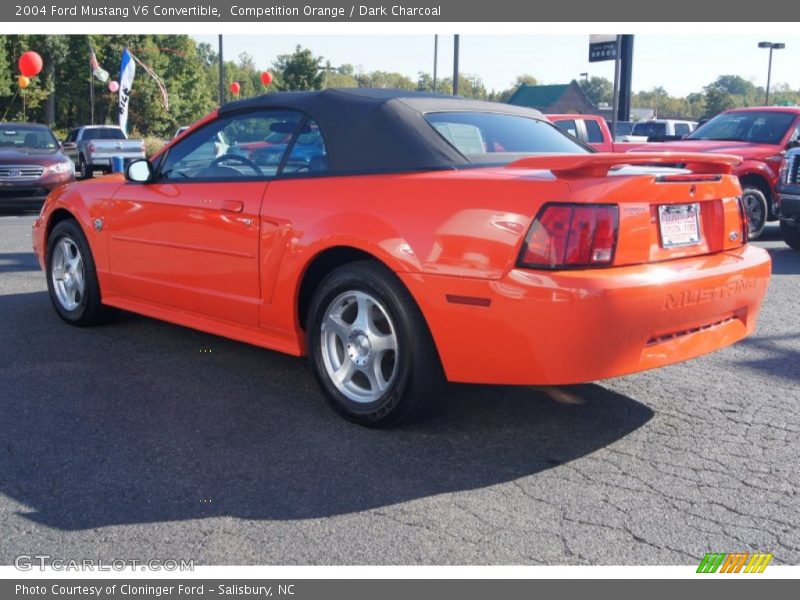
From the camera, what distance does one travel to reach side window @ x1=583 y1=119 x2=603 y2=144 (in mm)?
15560

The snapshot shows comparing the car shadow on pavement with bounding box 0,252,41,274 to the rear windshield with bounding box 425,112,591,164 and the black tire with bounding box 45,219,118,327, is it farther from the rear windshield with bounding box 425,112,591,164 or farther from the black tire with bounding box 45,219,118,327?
the rear windshield with bounding box 425,112,591,164

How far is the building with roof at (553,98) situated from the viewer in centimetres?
7321

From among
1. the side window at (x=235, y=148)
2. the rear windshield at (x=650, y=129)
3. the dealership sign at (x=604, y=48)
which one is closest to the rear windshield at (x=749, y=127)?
the side window at (x=235, y=148)

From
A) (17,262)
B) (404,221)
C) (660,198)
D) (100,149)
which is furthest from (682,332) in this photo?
(100,149)

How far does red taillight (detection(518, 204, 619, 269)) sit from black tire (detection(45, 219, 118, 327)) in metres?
3.39

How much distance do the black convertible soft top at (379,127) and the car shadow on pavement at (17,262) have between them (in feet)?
15.6

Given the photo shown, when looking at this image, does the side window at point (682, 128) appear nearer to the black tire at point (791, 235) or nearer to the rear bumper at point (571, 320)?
the black tire at point (791, 235)

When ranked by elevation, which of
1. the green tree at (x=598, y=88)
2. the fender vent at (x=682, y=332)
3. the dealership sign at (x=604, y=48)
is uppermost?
the green tree at (x=598, y=88)

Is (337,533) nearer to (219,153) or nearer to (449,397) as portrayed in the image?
(449,397)

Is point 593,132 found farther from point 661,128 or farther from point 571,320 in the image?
point 661,128

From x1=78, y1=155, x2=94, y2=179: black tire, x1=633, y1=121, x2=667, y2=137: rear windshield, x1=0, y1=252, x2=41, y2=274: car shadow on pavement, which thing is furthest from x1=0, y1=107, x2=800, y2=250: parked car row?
x1=633, y1=121, x2=667, y2=137: rear windshield

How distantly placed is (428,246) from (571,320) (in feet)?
2.26

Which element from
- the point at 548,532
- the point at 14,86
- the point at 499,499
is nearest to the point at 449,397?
the point at 499,499

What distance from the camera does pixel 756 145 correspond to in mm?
11883
